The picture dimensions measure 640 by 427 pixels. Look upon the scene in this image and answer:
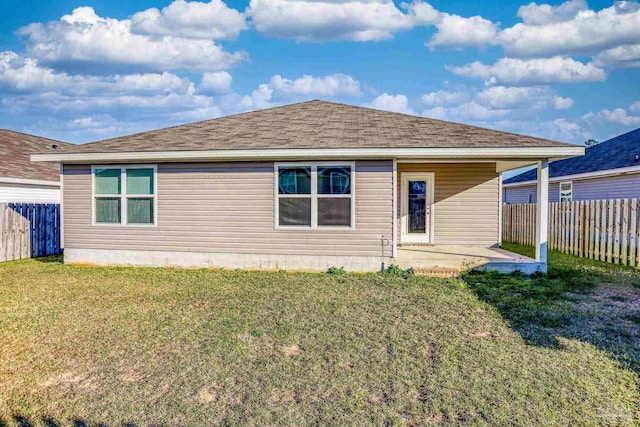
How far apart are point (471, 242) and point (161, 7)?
16.0 meters

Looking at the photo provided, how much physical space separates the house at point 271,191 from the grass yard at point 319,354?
1.75 m

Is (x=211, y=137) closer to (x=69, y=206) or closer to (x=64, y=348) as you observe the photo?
(x=69, y=206)

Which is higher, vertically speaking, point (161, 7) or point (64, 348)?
point (161, 7)

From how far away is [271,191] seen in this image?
30.9 feet

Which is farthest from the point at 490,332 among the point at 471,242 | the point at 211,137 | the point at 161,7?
the point at 161,7

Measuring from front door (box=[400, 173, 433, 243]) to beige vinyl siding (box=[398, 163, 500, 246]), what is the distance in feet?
0.61

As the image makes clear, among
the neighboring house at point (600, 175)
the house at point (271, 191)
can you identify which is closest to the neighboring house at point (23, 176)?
the house at point (271, 191)

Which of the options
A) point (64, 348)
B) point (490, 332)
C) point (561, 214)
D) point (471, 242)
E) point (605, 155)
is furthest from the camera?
point (605, 155)

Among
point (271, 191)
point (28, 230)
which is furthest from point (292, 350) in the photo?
point (28, 230)

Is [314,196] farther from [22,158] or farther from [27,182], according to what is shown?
[22,158]

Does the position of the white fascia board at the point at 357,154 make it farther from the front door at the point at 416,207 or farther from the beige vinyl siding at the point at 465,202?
the front door at the point at 416,207

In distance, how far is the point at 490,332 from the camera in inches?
201

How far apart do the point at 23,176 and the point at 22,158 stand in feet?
7.63

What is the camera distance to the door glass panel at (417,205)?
38.0ft
